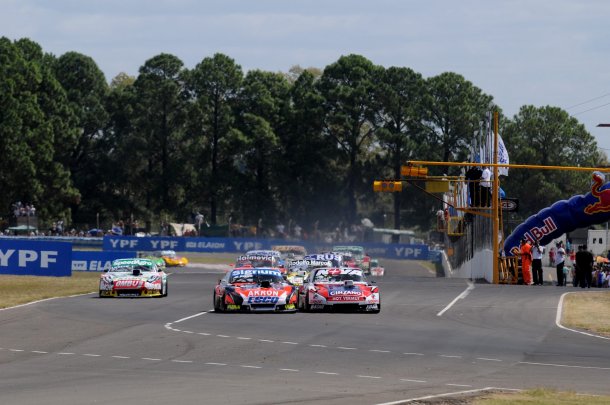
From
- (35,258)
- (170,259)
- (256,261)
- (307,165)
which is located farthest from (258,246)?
(256,261)

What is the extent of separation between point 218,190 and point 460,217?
1655 inches

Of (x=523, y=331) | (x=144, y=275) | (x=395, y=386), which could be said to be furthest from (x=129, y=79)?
(x=395, y=386)

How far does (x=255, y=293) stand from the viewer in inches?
1156

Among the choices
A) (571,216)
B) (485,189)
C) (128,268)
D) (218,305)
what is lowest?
(218,305)

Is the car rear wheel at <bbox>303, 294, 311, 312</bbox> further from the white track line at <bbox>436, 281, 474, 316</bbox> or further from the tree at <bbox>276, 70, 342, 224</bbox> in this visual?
the tree at <bbox>276, 70, 342, 224</bbox>

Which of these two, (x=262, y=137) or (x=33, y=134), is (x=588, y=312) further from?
(x=262, y=137)

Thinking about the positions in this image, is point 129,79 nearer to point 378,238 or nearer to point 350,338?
point 378,238

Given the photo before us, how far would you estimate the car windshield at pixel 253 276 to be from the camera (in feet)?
98.9

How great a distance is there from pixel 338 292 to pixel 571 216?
73.5ft

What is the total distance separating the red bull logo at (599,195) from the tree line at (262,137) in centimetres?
5264

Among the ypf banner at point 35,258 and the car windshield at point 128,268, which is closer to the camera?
the car windshield at point 128,268

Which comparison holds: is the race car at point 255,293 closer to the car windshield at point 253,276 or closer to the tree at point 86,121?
the car windshield at point 253,276

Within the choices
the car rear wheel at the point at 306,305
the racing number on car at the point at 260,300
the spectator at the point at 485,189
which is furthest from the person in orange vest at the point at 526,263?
the racing number on car at the point at 260,300

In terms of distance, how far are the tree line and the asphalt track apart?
71.2 metres
